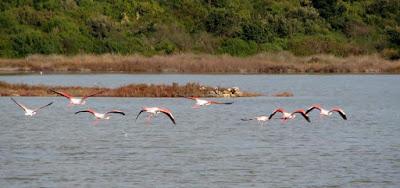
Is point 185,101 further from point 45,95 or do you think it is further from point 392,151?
point 392,151

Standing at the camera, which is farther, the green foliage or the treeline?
the green foliage

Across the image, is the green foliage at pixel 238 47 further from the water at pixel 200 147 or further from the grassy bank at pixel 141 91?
the grassy bank at pixel 141 91

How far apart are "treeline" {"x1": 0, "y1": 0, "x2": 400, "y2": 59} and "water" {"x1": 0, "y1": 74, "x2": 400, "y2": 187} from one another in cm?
2861

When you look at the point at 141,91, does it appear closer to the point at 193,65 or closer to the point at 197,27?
the point at 193,65

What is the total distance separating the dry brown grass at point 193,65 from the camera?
64.3 meters

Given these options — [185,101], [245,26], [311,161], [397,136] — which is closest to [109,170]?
[311,161]

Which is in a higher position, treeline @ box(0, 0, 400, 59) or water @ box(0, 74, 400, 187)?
treeline @ box(0, 0, 400, 59)

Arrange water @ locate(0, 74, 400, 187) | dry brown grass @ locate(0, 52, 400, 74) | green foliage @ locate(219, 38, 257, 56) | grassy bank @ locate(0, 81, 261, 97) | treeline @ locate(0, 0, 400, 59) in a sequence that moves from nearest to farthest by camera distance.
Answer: water @ locate(0, 74, 400, 187)
grassy bank @ locate(0, 81, 261, 97)
dry brown grass @ locate(0, 52, 400, 74)
treeline @ locate(0, 0, 400, 59)
green foliage @ locate(219, 38, 257, 56)

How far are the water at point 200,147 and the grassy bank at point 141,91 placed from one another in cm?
38

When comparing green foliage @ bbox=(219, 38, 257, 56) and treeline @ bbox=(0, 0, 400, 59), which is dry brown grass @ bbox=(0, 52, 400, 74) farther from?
green foliage @ bbox=(219, 38, 257, 56)

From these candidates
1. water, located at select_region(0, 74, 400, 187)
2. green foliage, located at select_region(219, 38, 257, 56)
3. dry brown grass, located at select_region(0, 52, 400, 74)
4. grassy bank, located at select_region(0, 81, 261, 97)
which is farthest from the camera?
green foliage, located at select_region(219, 38, 257, 56)

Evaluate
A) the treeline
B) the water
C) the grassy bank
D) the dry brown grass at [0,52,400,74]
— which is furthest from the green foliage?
the grassy bank

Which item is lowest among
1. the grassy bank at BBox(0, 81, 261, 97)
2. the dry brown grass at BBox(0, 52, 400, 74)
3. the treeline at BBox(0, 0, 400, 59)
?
the dry brown grass at BBox(0, 52, 400, 74)

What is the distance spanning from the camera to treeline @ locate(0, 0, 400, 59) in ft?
234
